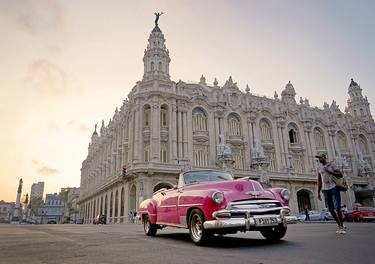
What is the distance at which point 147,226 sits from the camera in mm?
9297

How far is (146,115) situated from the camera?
37562 millimetres

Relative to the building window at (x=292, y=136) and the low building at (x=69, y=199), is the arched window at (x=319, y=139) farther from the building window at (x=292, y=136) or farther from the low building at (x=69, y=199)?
the low building at (x=69, y=199)

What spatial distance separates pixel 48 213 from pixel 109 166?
261 ft

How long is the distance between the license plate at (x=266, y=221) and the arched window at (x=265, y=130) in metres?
39.0

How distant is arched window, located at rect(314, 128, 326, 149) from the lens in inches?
1917

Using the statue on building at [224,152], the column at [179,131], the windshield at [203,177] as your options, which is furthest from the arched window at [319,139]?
the windshield at [203,177]

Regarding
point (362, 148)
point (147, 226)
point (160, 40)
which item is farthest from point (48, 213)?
point (147, 226)

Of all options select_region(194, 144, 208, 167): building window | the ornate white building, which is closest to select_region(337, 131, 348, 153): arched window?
the ornate white building

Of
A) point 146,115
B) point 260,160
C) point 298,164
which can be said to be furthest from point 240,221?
point 298,164

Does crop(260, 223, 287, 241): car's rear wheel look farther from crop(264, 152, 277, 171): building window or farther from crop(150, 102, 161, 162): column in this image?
crop(264, 152, 277, 171): building window

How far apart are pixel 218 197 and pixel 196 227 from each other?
997mm

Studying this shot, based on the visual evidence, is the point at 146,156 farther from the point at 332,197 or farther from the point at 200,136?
the point at 332,197

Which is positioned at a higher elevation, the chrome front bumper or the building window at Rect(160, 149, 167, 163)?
the building window at Rect(160, 149, 167, 163)

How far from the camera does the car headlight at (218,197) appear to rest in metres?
5.81
